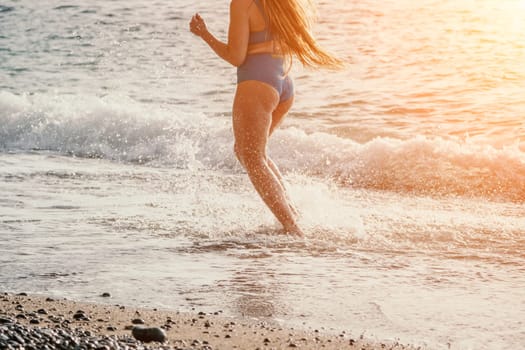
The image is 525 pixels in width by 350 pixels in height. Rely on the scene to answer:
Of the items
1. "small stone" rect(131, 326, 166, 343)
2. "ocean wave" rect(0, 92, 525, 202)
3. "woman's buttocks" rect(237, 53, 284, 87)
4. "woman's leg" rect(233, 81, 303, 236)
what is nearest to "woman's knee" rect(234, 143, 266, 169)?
"woman's leg" rect(233, 81, 303, 236)

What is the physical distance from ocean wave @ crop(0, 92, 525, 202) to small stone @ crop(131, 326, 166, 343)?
5782 mm

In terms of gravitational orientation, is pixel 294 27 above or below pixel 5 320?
above

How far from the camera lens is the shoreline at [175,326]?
391 centimetres

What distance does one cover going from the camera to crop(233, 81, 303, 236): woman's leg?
6.12 meters

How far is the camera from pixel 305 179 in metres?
Answer: 10.2

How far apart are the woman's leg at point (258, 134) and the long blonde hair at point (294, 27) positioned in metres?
0.32

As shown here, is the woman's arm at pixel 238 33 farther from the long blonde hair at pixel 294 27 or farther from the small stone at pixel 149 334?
the small stone at pixel 149 334

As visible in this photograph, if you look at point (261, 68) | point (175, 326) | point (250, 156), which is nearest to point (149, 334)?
point (175, 326)

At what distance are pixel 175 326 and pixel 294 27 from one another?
2.62 meters

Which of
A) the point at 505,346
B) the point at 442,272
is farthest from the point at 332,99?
the point at 505,346

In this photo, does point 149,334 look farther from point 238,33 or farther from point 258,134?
point 238,33

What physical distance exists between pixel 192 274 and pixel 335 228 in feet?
5.56

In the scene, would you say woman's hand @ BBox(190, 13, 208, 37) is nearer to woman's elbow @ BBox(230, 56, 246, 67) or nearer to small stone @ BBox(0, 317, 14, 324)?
woman's elbow @ BBox(230, 56, 246, 67)

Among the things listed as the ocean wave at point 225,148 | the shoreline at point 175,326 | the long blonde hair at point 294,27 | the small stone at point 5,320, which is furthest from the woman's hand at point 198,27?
the ocean wave at point 225,148
